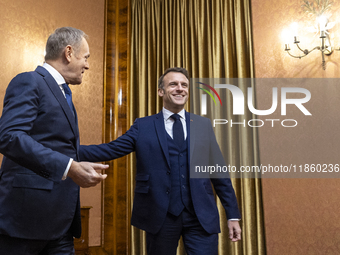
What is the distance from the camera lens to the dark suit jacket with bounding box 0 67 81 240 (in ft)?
3.78

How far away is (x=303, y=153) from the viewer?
324 centimetres

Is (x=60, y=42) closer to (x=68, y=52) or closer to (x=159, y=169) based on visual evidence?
(x=68, y=52)

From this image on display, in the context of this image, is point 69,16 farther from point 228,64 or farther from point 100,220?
point 100,220

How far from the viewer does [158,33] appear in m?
4.02

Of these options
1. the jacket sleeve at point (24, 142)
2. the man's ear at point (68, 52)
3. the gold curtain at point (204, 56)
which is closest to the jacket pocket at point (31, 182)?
the jacket sleeve at point (24, 142)

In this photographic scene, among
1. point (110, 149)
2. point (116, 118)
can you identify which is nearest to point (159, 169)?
point (110, 149)

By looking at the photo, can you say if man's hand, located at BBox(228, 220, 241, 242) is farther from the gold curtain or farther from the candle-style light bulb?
the candle-style light bulb

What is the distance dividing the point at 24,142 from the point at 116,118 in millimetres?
2828

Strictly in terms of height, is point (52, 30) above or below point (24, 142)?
above

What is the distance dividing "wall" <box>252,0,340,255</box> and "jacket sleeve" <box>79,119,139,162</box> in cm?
173

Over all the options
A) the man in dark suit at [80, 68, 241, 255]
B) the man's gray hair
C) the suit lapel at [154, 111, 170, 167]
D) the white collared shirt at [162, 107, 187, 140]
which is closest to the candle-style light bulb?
the man in dark suit at [80, 68, 241, 255]

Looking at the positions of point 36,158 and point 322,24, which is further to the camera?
point 322,24

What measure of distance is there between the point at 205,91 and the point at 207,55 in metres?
0.44

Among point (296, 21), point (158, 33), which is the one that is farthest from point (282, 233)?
point (158, 33)
